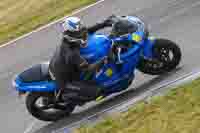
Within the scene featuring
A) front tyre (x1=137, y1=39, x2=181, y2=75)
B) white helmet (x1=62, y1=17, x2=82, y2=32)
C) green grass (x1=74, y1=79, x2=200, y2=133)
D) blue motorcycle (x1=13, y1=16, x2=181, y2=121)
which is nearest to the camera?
green grass (x1=74, y1=79, x2=200, y2=133)

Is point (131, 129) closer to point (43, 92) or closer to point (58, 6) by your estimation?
point (43, 92)

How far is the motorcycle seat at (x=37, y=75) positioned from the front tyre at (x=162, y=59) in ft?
6.03

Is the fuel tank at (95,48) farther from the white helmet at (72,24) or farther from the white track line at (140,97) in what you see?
the white track line at (140,97)

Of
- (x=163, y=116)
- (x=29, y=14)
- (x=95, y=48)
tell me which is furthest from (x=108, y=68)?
(x=29, y=14)

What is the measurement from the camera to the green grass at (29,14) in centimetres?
1900

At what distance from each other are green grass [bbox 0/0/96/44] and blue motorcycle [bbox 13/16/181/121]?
723cm

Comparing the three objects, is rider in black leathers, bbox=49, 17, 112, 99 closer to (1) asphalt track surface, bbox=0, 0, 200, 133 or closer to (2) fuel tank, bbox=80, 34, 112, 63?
(2) fuel tank, bbox=80, 34, 112, 63

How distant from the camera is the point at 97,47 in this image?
11.3 m

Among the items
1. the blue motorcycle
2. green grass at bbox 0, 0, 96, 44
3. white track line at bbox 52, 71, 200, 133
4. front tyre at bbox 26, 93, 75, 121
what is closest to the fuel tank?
the blue motorcycle

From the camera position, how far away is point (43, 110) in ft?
38.5

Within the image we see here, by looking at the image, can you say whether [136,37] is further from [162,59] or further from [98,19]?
[98,19]

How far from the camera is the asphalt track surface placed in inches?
470

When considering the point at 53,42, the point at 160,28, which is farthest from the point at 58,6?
the point at 160,28

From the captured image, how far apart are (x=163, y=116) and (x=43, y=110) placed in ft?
8.70
